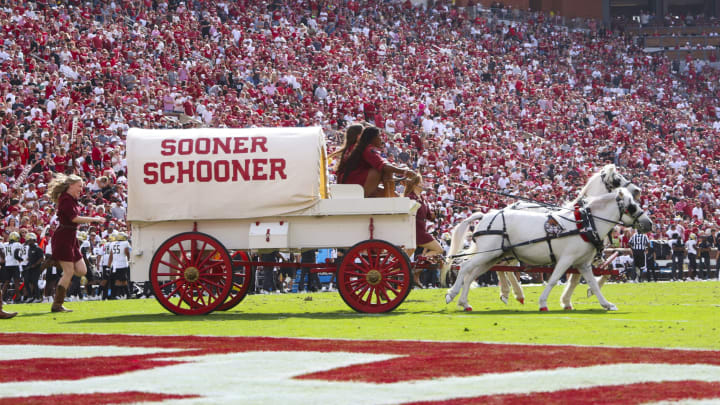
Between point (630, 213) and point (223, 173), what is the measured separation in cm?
570

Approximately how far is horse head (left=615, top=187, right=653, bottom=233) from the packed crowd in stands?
14.2 ft

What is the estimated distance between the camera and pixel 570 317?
46.1ft

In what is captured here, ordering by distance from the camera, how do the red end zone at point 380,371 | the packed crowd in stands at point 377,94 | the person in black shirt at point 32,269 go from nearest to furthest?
the red end zone at point 380,371, the person in black shirt at point 32,269, the packed crowd in stands at point 377,94

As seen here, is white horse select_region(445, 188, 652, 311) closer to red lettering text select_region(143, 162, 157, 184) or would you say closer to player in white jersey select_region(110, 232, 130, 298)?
red lettering text select_region(143, 162, 157, 184)

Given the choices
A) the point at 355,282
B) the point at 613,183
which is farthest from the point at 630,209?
the point at 355,282

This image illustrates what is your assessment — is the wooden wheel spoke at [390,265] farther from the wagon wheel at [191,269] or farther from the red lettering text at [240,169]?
the red lettering text at [240,169]

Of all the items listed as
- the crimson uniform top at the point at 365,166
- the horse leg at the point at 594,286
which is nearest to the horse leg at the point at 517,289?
the horse leg at the point at 594,286

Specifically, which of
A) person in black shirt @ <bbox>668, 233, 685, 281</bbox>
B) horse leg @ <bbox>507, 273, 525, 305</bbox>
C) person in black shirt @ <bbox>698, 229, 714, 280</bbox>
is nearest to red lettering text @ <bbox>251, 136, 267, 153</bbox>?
horse leg @ <bbox>507, 273, 525, 305</bbox>

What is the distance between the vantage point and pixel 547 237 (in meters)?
15.8

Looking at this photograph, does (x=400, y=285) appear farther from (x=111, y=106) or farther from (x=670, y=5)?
(x=670, y=5)

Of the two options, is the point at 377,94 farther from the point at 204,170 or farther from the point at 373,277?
the point at 373,277

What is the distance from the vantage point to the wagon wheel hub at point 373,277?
1466 cm

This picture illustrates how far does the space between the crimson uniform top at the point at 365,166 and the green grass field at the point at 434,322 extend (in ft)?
6.03

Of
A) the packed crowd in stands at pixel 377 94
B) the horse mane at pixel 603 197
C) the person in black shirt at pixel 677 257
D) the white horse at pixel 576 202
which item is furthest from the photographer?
the person in black shirt at pixel 677 257
